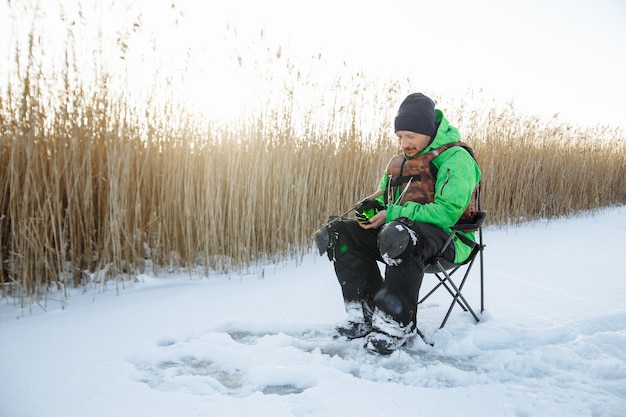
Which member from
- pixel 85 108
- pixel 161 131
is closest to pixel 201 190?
pixel 161 131

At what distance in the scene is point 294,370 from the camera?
1.57 m

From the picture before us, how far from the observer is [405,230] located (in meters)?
1.70

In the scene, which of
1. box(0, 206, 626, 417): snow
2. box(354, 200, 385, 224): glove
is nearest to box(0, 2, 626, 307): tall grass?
box(0, 206, 626, 417): snow

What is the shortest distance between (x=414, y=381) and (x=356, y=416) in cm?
33

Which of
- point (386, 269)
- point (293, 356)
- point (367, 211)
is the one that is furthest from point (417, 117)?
point (293, 356)

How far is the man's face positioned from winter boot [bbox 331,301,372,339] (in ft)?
2.37

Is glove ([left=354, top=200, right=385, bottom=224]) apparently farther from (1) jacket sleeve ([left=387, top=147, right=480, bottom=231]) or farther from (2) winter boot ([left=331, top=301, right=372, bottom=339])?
(2) winter boot ([left=331, top=301, right=372, bottom=339])

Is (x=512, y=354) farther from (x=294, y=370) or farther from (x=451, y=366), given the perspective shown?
(x=294, y=370)

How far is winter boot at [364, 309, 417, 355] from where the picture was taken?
5.67ft

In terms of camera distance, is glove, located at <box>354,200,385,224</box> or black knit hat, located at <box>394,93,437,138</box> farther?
glove, located at <box>354,200,385,224</box>

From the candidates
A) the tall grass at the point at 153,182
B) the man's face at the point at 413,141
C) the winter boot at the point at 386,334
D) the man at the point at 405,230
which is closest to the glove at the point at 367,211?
the man at the point at 405,230

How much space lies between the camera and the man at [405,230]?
173 cm

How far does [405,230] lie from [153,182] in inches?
74.2

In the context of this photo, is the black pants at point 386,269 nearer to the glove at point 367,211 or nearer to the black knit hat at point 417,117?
the glove at point 367,211
